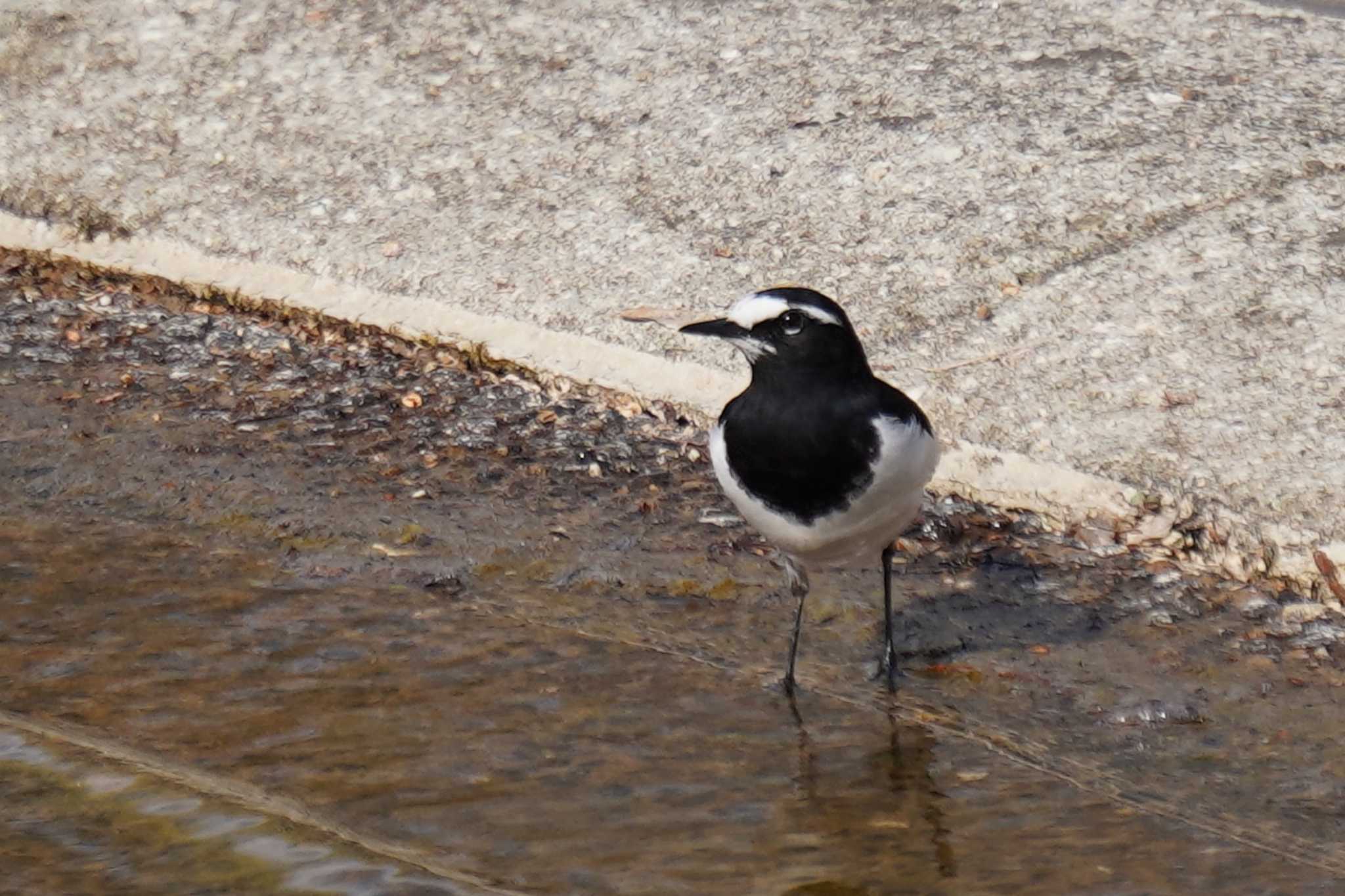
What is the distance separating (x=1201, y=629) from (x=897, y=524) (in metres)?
0.80

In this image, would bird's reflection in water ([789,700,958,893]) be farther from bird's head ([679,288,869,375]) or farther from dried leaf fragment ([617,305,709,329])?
dried leaf fragment ([617,305,709,329])

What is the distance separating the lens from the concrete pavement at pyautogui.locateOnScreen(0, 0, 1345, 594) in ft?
17.4

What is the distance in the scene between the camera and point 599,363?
231 inches

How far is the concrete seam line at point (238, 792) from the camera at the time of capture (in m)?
3.66

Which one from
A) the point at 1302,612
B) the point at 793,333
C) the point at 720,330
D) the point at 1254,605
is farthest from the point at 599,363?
the point at 1302,612

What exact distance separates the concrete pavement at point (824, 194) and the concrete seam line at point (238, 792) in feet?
6.97

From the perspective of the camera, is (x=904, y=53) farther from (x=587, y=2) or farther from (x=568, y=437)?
(x=568, y=437)

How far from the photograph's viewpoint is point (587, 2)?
7.26 metres

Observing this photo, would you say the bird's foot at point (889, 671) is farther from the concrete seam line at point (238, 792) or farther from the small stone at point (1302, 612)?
the concrete seam line at point (238, 792)

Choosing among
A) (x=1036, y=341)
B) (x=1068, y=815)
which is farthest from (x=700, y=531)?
(x=1068, y=815)

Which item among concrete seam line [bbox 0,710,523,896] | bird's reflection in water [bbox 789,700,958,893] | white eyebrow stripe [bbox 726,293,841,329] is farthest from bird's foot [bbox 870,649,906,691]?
concrete seam line [bbox 0,710,523,896]

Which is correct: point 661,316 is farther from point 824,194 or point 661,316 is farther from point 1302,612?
point 1302,612

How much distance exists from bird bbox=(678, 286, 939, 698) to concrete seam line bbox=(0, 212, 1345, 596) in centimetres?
73

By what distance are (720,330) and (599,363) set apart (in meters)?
1.42
